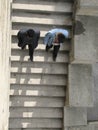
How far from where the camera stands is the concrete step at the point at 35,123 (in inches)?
346

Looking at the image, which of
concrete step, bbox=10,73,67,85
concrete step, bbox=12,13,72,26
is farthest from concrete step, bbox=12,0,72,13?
concrete step, bbox=10,73,67,85

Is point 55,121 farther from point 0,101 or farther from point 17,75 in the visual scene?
point 0,101

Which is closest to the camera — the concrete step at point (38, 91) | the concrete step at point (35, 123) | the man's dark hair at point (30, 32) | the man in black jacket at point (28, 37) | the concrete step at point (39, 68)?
the man's dark hair at point (30, 32)

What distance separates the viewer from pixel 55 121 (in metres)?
9.05

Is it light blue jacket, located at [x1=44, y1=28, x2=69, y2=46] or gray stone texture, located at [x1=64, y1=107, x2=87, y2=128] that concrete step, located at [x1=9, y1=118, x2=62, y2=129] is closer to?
gray stone texture, located at [x1=64, y1=107, x2=87, y2=128]

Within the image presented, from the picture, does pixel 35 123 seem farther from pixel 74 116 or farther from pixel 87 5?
pixel 87 5

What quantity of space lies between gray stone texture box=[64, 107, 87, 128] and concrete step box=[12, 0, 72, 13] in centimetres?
267

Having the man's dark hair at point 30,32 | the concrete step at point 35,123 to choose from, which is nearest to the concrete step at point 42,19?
the man's dark hair at point 30,32

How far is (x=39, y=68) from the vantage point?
8.66 metres

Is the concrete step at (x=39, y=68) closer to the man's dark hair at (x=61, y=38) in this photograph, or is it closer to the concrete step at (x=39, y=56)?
the concrete step at (x=39, y=56)

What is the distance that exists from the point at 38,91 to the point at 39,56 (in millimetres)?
956

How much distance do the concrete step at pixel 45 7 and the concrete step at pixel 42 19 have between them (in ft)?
0.54

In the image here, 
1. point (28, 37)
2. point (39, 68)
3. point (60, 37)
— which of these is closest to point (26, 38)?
point (28, 37)

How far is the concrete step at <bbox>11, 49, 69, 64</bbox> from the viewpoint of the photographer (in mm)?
8508
